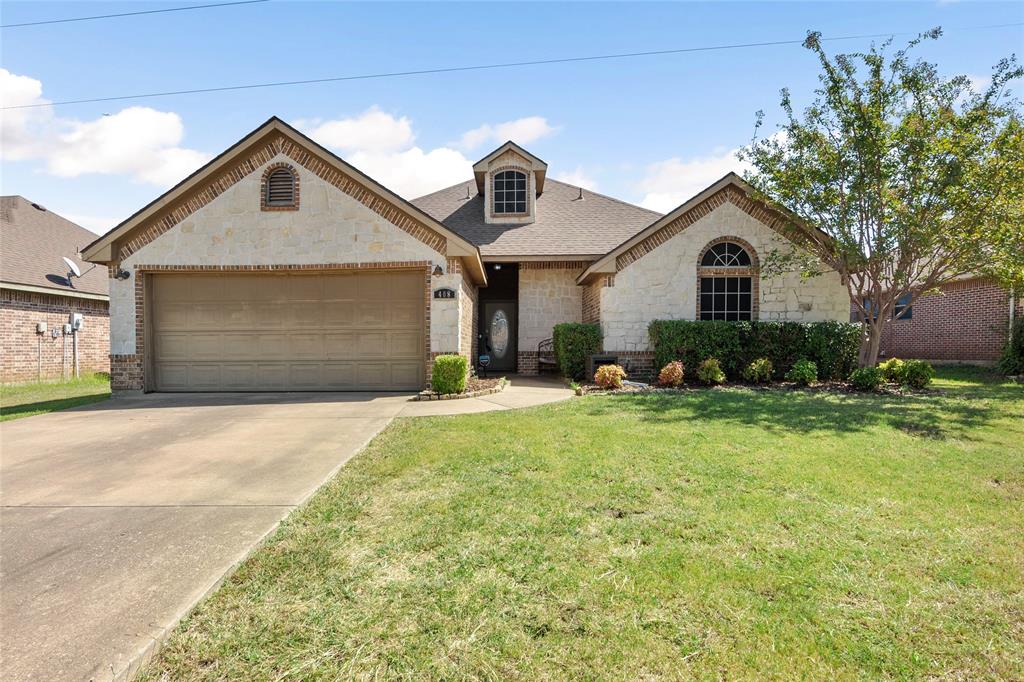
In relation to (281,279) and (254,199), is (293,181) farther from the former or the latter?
(281,279)

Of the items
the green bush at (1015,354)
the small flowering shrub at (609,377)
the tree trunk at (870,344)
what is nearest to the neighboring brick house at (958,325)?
the green bush at (1015,354)

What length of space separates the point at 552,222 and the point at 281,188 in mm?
8421

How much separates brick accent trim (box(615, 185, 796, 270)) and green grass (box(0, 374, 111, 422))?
1200 cm

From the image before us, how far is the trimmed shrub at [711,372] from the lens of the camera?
10.7 metres

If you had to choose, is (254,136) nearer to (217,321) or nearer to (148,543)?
(217,321)

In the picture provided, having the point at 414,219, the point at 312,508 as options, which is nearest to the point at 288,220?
the point at 414,219

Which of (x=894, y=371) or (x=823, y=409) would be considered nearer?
(x=823, y=409)

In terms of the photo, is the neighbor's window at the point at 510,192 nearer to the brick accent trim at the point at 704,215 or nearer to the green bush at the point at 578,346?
the brick accent trim at the point at 704,215

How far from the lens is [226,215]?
10422 millimetres

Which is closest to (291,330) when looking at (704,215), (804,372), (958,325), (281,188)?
(281,188)

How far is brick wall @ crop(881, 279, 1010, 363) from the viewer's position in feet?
49.5

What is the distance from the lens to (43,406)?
30.6 ft

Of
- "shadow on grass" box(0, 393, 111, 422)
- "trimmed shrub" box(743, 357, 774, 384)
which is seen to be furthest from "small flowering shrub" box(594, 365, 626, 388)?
"shadow on grass" box(0, 393, 111, 422)

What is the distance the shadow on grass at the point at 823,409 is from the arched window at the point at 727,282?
133 inches
